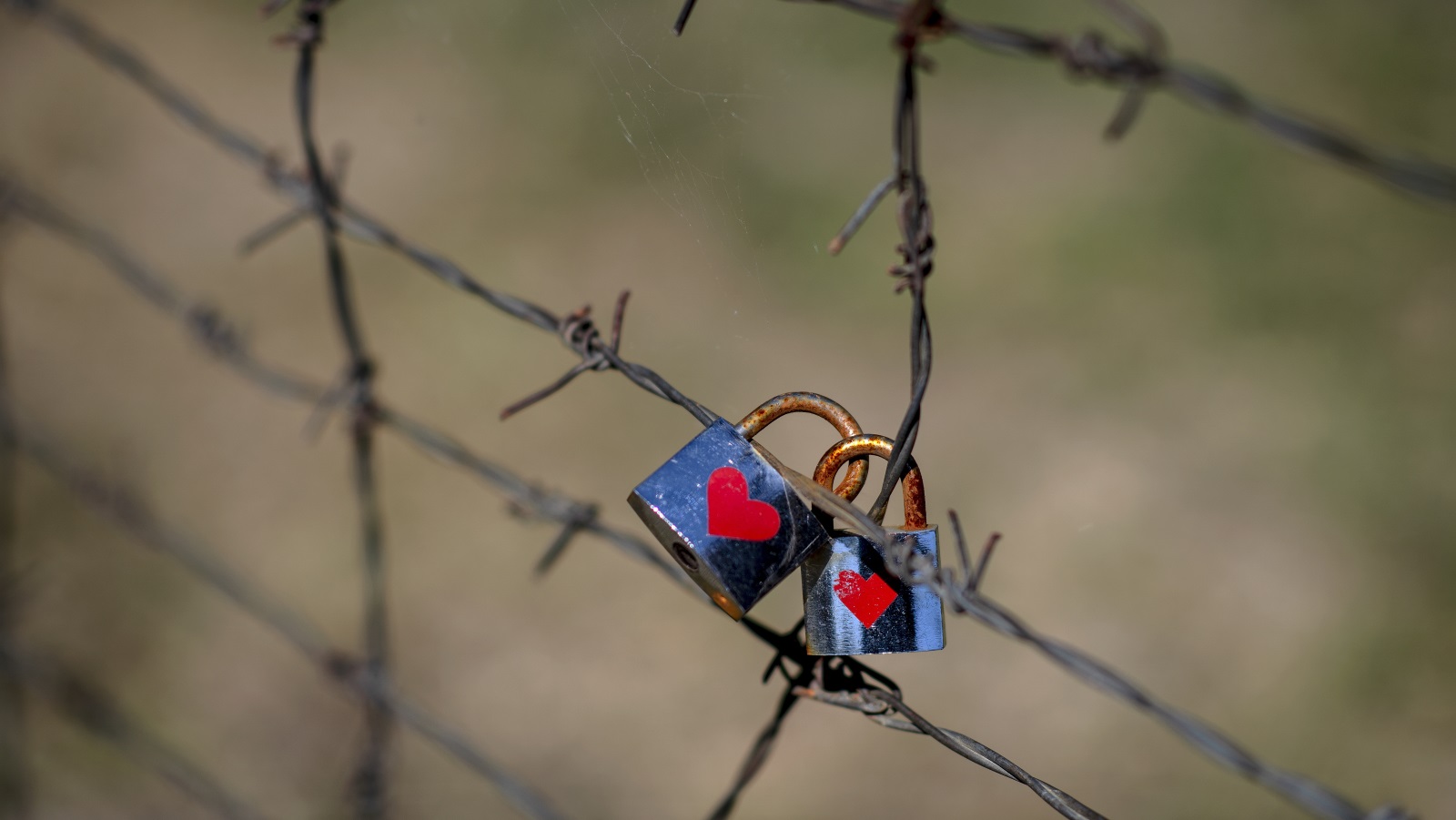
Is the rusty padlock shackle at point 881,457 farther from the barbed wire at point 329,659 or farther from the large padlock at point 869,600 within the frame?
the barbed wire at point 329,659

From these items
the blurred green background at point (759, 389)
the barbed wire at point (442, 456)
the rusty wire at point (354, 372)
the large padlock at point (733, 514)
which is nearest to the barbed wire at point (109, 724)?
the blurred green background at point (759, 389)

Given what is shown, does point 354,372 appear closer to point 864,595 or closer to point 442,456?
point 442,456

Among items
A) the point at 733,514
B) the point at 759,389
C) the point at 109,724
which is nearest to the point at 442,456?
the point at 733,514

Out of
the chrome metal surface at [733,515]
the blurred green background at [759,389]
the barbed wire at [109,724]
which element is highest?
the blurred green background at [759,389]

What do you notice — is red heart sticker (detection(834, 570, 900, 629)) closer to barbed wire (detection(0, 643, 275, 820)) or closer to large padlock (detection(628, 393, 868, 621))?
large padlock (detection(628, 393, 868, 621))

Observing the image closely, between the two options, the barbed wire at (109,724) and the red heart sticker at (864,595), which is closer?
the red heart sticker at (864,595)

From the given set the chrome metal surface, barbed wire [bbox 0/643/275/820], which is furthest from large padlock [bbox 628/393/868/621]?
barbed wire [bbox 0/643/275/820]
